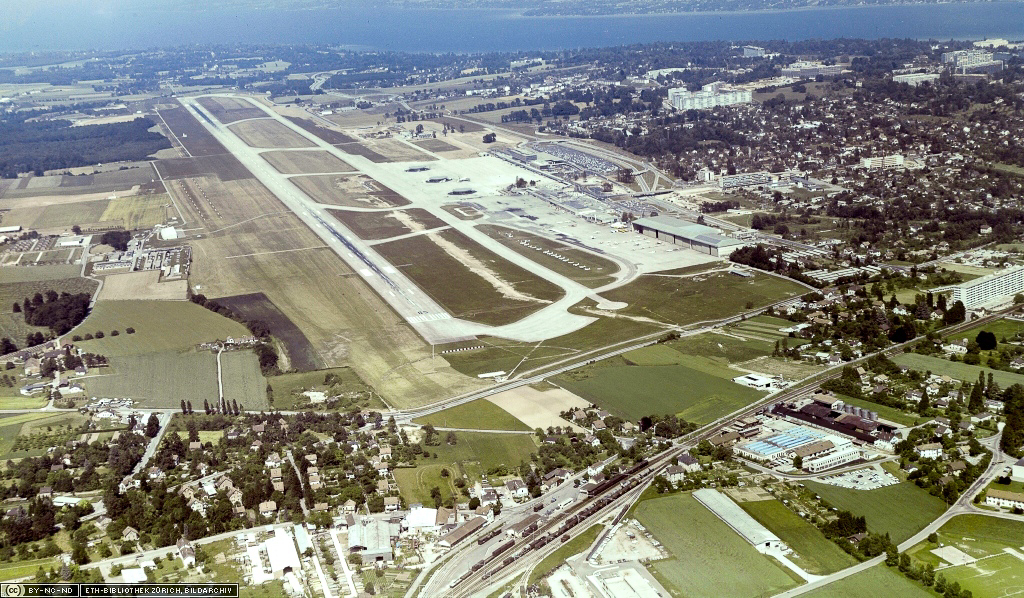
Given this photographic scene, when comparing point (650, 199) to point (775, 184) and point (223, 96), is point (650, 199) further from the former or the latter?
point (223, 96)

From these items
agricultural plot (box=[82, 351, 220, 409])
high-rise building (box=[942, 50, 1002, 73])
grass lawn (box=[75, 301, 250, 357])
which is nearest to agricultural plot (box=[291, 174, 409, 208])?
grass lawn (box=[75, 301, 250, 357])

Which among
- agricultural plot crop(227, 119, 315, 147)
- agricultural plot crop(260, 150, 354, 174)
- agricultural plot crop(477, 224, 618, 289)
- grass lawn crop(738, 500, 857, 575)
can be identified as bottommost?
agricultural plot crop(477, 224, 618, 289)

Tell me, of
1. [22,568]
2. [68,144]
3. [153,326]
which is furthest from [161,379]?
[68,144]

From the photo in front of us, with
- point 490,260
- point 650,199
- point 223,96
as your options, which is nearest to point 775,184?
point 650,199

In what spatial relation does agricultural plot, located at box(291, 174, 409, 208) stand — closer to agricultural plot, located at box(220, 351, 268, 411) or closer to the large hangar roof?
the large hangar roof

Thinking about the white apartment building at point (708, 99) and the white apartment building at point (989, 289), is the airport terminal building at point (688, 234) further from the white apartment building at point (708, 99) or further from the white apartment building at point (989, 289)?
the white apartment building at point (708, 99)
